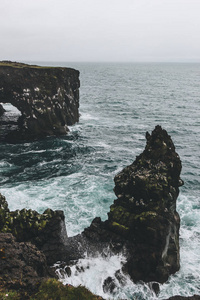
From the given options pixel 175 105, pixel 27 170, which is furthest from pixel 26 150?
pixel 175 105

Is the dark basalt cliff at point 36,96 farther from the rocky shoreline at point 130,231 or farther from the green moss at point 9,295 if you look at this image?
the green moss at point 9,295

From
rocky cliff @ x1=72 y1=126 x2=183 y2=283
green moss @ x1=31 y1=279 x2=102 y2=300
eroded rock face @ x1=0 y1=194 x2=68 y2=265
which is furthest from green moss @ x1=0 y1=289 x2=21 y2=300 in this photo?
rocky cliff @ x1=72 y1=126 x2=183 y2=283

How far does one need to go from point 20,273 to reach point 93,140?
137ft

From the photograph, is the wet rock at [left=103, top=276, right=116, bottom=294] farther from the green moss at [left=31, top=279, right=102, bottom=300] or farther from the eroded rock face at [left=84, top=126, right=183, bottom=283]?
the green moss at [left=31, top=279, right=102, bottom=300]

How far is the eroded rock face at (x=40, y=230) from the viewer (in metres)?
19.5

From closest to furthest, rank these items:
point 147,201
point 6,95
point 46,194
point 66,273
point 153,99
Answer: point 66,273 < point 147,201 < point 46,194 < point 6,95 < point 153,99

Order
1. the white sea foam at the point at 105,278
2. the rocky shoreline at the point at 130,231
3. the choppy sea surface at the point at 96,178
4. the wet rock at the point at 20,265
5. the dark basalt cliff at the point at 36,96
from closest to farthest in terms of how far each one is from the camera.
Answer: the wet rock at the point at 20,265
the white sea foam at the point at 105,278
the rocky shoreline at the point at 130,231
the choppy sea surface at the point at 96,178
the dark basalt cliff at the point at 36,96

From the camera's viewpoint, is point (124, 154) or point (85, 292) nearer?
point (85, 292)

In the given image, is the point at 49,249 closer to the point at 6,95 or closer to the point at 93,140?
the point at 93,140

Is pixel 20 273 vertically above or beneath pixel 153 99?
beneath

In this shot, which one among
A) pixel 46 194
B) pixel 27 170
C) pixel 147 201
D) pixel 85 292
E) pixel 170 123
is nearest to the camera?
pixel 85 292

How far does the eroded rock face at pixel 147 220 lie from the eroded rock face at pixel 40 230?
295 cm

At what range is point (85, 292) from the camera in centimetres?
1220

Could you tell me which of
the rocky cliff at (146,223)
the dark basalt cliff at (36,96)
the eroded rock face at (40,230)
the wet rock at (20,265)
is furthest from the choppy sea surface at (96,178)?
the dark basalt cliff at (36,96)
